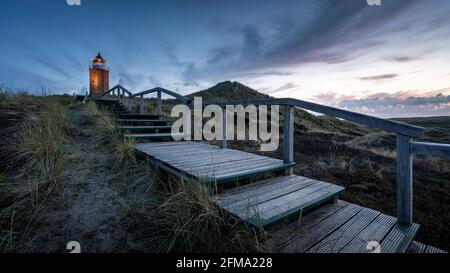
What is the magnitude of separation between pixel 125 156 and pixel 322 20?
5.96 metres

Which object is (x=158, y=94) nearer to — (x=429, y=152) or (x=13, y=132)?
(x=13, y=132)

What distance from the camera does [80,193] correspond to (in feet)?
8.79

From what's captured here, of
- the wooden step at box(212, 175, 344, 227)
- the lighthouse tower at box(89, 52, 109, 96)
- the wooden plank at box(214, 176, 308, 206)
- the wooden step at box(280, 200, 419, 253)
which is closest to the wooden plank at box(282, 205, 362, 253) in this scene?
the wooden step at box(280, 200, 419, 253)

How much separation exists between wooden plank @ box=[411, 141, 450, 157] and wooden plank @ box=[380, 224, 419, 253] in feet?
2.52

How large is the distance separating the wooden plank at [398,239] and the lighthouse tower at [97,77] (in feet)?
103

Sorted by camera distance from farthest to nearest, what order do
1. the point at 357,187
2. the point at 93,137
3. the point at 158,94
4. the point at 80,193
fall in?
the point at 158,94 → the point at 93,137 → the point at 357,187 → the point at 80,193

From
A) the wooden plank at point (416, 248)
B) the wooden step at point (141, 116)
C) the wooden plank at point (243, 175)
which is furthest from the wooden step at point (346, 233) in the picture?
the wooden step at point (141, 116)

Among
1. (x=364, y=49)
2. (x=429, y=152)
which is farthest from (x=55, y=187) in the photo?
(x=364, y=49)

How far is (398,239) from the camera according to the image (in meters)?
1.96

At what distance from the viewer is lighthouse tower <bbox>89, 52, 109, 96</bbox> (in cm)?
2758

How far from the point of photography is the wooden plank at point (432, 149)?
5.91 feet

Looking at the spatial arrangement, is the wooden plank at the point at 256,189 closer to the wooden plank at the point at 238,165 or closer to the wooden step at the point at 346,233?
the wooden plank at the point at 238,165

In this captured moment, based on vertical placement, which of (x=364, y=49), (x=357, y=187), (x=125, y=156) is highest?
(x=364, y=49)

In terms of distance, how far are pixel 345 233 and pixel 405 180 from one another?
32.7 inches
